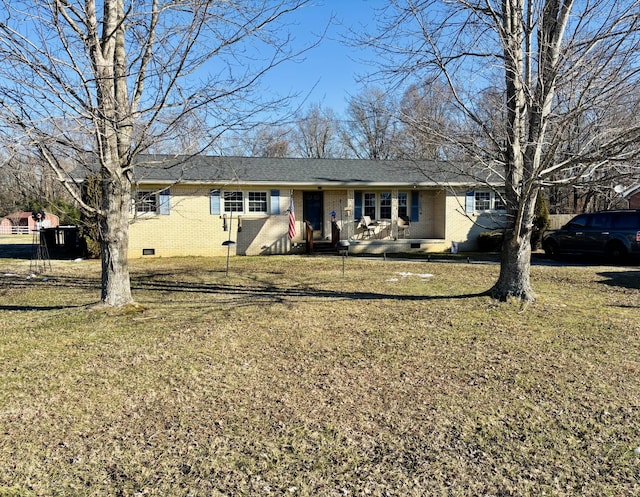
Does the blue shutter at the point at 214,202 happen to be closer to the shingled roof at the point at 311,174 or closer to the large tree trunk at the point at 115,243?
the shingled roof at the point at 311,174

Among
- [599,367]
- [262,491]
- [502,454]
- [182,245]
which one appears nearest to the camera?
[262,491]

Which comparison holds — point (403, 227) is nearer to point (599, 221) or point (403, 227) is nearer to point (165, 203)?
point (599, 221)

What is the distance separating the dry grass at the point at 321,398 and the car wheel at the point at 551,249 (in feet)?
24.6

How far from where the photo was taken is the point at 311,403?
→ 392 centimetres

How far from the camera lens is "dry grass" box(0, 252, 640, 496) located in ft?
9.42

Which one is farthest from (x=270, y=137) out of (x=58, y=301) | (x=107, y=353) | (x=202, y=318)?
(x=58, y=301)

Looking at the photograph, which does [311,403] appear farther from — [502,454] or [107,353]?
[107,353]

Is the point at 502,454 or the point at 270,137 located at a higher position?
the point at 270,137

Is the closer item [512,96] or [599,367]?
[599,367]

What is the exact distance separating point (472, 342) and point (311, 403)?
2.61 m

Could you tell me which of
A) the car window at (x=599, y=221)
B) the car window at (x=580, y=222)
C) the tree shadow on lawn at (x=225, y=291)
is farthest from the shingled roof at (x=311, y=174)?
the tree shadow on lawn at (x=225, y=291)

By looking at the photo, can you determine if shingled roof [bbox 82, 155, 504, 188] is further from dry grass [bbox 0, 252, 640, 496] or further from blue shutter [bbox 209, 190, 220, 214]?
dry grass [bbox 0, 252, 640, 496]

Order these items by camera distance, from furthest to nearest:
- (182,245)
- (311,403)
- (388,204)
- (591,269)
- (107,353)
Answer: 1. (388,204)
2. (182,245)
3. (591,269)
4. (107,353)
5. (311,403)

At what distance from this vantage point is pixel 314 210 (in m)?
17.8
